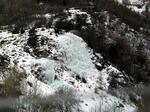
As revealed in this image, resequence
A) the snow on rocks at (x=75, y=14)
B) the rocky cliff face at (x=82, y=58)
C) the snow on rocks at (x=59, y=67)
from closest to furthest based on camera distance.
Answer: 1. the snow on rocks at (x=59, y=67)
2. the rocky cliff face at (x=82, y=58)
3. the snow on rocks at (x=75, y=14)

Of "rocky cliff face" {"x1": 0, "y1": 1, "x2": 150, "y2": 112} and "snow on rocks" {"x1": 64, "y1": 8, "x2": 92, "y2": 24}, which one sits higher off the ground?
"snow on rocks" {"x1": 64, "y1": 8, "x2": 92, "y2": 24}

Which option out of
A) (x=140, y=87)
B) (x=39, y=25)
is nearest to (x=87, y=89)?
(x=140, y=87)

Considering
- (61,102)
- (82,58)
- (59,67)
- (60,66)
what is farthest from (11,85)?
(82,58)

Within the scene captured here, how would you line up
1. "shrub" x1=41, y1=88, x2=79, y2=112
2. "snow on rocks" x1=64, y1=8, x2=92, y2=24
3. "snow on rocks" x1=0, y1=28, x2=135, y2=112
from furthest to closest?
"snow on rocks" x1=64, y1=8, x2=92, y2=24 < "snow on rocks" x1=0, y1=28, x2=135, y2=112 < "shrub" x1=41, y1=88, x2=79, y2=112

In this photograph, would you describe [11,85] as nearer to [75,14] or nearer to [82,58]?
[82,58]

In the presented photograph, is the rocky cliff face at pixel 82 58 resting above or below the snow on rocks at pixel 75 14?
below

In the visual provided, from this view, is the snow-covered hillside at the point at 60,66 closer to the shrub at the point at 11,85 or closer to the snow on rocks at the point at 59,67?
the snow on rocks at the point at 59,67

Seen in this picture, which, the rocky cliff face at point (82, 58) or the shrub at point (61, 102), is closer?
the shrub at point (61, 102)

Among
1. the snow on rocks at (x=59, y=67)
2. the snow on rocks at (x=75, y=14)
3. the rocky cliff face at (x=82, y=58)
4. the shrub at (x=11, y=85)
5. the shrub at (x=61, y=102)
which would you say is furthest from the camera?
the snow on rocks at (x=75, y=14)

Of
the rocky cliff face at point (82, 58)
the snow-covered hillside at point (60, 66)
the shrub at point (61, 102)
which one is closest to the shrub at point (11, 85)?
the rocky cliff face at point (82, 58)

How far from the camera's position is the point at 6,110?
21188 millimetres

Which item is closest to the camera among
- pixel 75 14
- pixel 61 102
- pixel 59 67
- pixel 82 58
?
pixel 61 102

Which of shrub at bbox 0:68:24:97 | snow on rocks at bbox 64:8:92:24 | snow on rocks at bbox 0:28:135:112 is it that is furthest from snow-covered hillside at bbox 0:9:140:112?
snow on rocks at bbox 64:8:92:24

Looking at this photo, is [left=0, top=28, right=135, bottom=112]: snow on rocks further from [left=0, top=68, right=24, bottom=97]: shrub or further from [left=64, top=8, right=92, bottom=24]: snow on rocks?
[left=64, top=8, right=92, bottom=24]: snow on rocks
